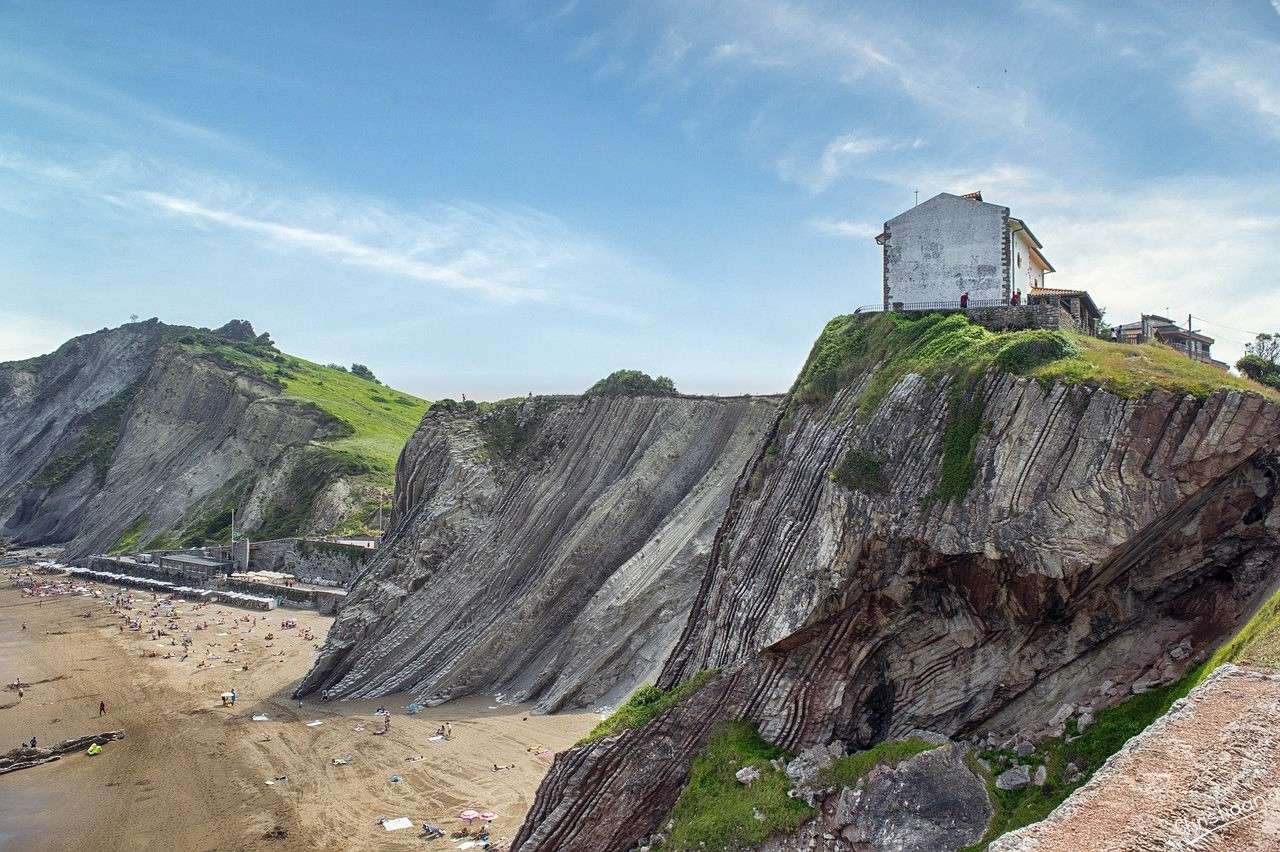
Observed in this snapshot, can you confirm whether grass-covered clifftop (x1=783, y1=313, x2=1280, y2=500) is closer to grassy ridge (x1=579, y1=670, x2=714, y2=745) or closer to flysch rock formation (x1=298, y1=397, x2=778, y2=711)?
flysch rock formation (x1=298, y1=397, x2=778, y2=711)

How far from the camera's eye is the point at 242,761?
107 feet

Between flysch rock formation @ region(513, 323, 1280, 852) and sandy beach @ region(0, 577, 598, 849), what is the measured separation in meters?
7.54

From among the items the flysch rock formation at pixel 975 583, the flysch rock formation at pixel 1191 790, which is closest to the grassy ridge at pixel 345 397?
the flysch rock formation at pixel 975 583

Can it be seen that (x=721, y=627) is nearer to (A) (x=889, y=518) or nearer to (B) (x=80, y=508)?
(A) (x=889, y=518)

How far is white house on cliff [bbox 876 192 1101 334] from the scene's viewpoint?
1196 inches

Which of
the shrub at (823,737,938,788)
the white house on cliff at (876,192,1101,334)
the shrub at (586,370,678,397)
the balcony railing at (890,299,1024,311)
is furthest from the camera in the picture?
the shrub at (586,370,678,397)

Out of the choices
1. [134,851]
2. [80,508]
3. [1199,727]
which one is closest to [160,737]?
[134,851]

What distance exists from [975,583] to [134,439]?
10466 centimetres

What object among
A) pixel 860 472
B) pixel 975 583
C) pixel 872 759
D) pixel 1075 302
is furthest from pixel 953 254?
pixel 872 759

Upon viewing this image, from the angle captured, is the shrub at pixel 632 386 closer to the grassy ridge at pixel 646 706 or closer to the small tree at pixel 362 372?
the grassy ridge at pixel 646 706

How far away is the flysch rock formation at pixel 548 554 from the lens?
3841 cm

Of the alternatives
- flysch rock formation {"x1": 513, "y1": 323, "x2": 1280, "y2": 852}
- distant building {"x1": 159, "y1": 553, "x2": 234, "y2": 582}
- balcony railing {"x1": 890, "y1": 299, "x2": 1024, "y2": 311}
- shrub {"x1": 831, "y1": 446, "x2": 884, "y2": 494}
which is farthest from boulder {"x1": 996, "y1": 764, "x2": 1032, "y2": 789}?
distant building {"x1": 159, "y1": 553, "x2": 234, "y2": 582}

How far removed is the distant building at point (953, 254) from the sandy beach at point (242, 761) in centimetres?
2071

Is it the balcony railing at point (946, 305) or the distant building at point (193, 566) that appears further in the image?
the distant building at point (193, 566)
